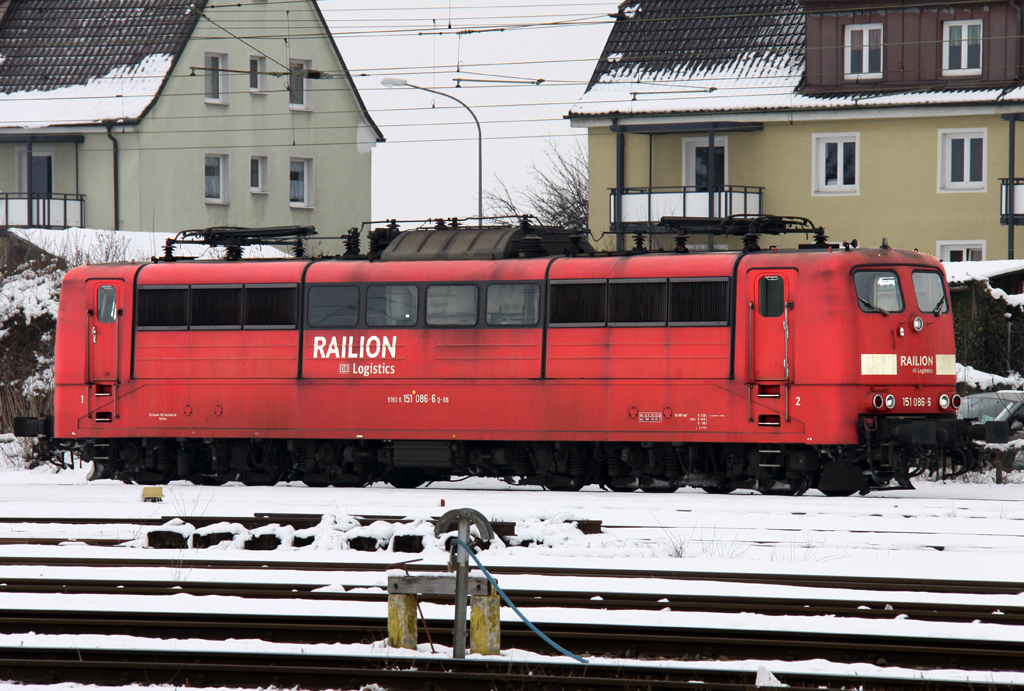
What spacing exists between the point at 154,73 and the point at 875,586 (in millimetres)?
34455

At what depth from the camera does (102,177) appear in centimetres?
4172

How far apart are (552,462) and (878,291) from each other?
4944 millimetres

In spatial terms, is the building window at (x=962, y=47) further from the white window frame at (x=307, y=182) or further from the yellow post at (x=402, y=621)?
the yellow post at (x=402, y=621)

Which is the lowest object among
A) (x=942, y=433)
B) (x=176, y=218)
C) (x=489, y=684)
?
(x=489, y=684)

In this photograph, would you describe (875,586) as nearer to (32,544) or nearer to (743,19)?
Answer: (32,544)

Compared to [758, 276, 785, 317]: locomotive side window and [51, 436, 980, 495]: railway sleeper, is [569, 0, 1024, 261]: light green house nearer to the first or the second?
[51, 436, 980, 495]: railway sleeper

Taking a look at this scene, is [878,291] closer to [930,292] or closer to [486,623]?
[930,292]

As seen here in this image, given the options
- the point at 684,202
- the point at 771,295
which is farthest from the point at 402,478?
the point at 684,202

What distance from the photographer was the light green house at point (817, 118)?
3394 centimetres

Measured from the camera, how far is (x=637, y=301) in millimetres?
18516

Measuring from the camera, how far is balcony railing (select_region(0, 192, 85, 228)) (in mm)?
41688

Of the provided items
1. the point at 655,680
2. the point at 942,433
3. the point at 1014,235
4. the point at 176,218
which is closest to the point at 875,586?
the point at 655,680

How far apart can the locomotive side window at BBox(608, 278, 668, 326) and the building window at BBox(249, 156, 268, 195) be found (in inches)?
1157

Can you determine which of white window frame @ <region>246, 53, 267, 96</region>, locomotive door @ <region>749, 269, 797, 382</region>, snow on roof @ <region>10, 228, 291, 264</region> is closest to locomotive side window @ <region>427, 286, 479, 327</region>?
locomotive door @ <region>749, 269, 797, 382</region>
